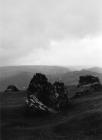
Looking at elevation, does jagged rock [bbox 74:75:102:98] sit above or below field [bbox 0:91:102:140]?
above

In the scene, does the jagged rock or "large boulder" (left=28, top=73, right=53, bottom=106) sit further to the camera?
the jagged rock

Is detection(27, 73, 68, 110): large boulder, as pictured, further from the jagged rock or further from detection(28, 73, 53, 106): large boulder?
the jagged rock

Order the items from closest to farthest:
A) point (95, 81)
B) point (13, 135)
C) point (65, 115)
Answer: point (13, 135), point (65, 115), point (95, 81)

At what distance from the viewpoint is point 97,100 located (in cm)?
7019

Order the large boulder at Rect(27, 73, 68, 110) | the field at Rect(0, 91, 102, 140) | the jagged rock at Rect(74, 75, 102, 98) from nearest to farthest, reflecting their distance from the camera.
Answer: the field at Rect(0, 91, 102, 140)
the large boulder at Rect(27, 73, 68, 110)
the jagged rock at Rect(74, 75, 102, 98)

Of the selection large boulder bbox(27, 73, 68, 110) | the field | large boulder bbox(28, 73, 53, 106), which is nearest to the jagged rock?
large boulder bbox(27, 73, 68, 110)

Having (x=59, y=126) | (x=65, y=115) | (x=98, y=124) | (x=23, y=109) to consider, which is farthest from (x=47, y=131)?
(x=23, y=109)

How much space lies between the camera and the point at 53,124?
171 ft

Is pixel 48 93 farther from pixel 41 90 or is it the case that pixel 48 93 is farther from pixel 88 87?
pixel 88 87

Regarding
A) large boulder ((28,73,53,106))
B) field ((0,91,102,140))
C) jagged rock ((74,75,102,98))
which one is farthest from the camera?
jagged rock ((74,75,102,98))

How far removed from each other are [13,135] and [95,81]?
69.8 metres

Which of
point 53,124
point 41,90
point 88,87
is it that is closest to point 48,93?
point 41,90

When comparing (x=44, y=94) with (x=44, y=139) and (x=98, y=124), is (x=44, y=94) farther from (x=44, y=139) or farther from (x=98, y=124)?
(x=44, y=139)

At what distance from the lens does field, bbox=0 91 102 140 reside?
145 ft
